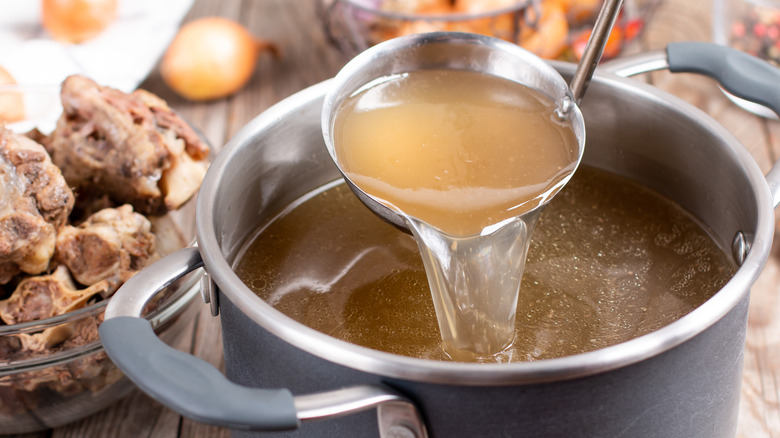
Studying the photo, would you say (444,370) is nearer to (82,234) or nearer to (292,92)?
(82,234)

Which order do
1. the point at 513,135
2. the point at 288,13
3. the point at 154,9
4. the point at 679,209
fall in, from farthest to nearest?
1. the point at 288,13
2. the point at 154,9
3. the point at 679,209
4. the point at 513,135

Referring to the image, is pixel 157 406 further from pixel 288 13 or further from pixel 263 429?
pixel 288 13

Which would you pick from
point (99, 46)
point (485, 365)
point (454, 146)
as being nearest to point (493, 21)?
point (454, 146)

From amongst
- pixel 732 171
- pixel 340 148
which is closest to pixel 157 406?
pixel 340 148

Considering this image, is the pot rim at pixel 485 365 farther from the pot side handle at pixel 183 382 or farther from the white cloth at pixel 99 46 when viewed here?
the white cloth at pixel 99 46

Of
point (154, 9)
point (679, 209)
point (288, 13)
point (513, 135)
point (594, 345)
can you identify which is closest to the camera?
point (594, 345)
